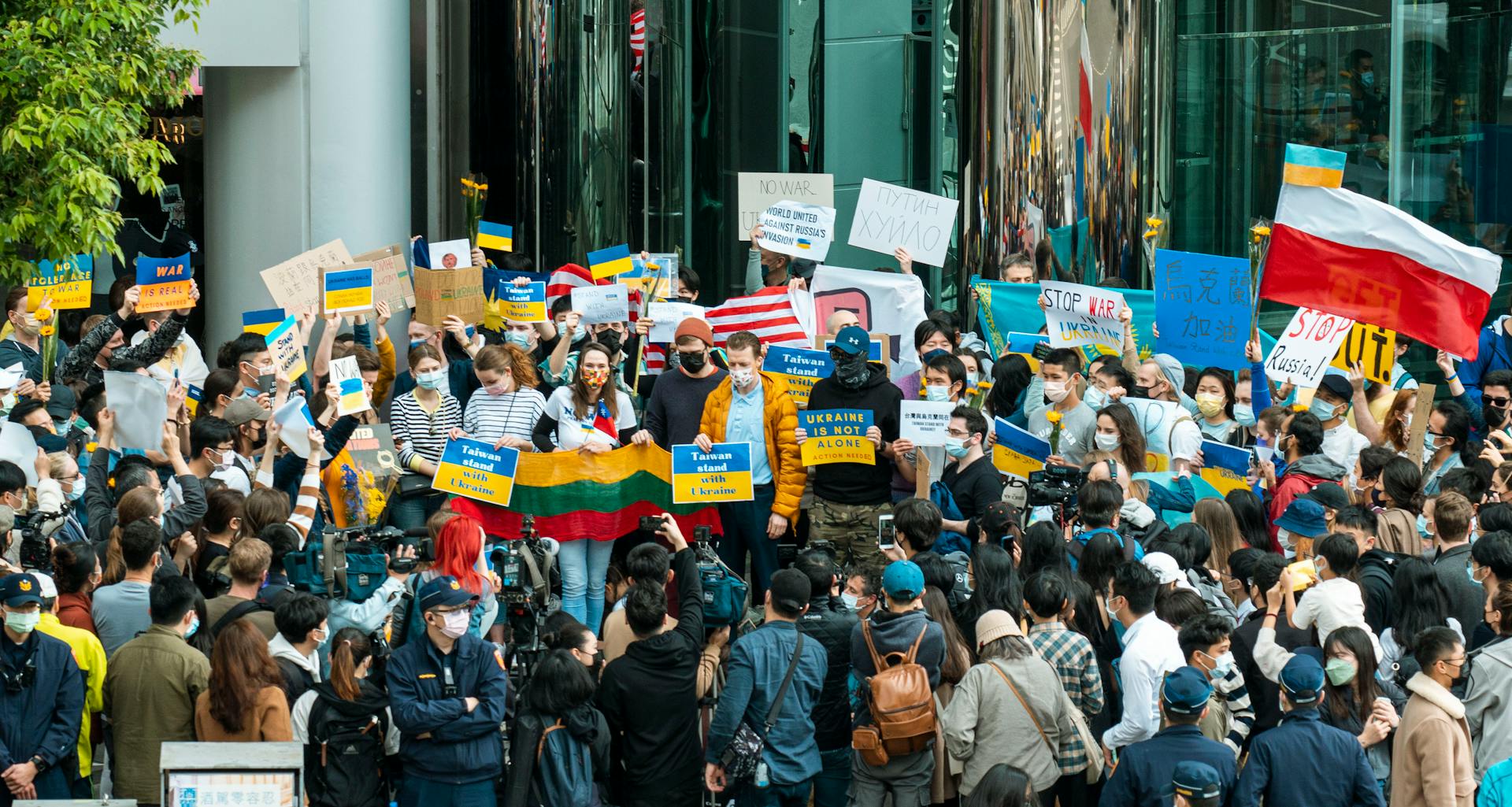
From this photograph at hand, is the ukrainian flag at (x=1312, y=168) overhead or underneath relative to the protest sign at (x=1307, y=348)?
overhead

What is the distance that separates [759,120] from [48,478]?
12015 mm

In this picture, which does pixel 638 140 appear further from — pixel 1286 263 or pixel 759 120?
pixel 1286 263

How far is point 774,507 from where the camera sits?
518 inches

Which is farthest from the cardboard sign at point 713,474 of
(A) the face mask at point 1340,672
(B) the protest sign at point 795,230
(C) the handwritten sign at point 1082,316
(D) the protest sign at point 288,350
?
(A) the face mask at point 1340,672

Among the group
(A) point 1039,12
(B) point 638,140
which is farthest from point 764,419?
(B) point 638,140

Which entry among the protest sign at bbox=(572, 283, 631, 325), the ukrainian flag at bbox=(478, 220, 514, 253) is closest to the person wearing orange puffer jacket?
the protest sign at bbox=(572, 283, 631, 325)

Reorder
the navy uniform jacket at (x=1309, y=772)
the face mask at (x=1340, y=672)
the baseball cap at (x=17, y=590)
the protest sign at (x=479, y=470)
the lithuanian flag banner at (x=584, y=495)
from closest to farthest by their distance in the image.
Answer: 1. the navy uniform jacket at (x=1309, y=772)
2. the face mask at (x=1340, y=672)
3. the baseball cap at (x=17, y=590)
4. the protest sign at (x=479, y=470)
5. the lithuanian flag banner at (x=584, y=495)

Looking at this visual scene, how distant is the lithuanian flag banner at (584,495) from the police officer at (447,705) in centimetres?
396

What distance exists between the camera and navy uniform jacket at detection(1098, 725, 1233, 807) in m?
8.23

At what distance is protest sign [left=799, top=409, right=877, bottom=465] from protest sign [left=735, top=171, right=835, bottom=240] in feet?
15.9

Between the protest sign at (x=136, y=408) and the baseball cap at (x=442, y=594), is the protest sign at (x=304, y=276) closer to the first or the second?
the protest sign at (x=136, y=408)

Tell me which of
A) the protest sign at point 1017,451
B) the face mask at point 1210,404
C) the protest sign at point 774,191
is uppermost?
the protest sign at point 774,191

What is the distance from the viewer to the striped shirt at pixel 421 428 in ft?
43.6

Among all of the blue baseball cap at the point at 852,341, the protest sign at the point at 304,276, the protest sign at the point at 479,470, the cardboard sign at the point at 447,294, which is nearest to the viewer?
the protest sign at the point at 479,470
